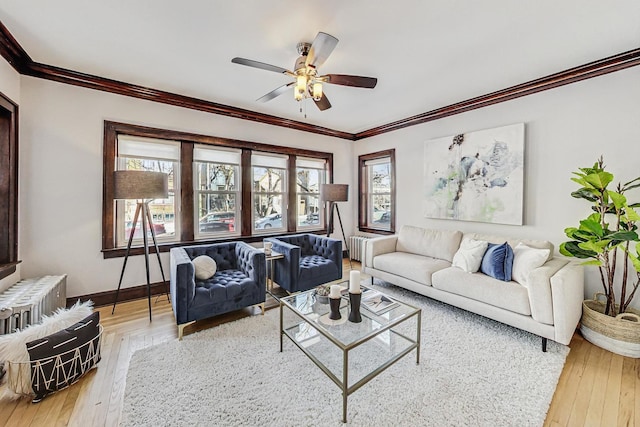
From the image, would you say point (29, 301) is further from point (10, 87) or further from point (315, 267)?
point (315, 267)

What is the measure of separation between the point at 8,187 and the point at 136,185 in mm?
1111

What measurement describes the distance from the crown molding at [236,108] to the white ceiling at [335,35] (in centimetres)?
9

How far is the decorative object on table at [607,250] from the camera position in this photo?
2168 mm

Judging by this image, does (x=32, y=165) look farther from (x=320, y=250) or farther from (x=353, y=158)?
(x=353, y=158)

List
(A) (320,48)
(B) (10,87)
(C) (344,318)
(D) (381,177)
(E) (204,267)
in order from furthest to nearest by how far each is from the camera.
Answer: (D) (381,177), (E) (204,267), (B) (10,87), (C) (344,318), (A) (320,48)

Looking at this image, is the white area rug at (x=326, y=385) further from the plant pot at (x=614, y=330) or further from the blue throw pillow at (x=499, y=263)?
the blue throw pillow at (x=499, y=263)

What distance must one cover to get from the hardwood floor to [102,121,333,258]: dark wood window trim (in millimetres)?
1312

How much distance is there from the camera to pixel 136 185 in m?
2.80

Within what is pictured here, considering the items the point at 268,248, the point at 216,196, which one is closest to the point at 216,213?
the point at 216,196

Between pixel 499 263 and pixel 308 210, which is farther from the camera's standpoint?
pixel 308 210

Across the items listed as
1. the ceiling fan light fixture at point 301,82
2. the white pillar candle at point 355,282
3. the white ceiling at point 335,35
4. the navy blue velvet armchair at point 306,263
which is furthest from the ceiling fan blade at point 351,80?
the navy blue velvet armchair at point 306,263

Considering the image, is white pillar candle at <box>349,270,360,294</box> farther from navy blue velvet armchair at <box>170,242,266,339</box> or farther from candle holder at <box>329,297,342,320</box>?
navy blue velvet armchair at <box>170,242,266,339</box>

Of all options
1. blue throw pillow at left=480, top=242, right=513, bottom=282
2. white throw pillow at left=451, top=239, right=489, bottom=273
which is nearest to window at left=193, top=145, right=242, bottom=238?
white throw pillow at left=451, top=239, right=489, bottom=273

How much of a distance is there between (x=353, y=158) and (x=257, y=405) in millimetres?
4771
